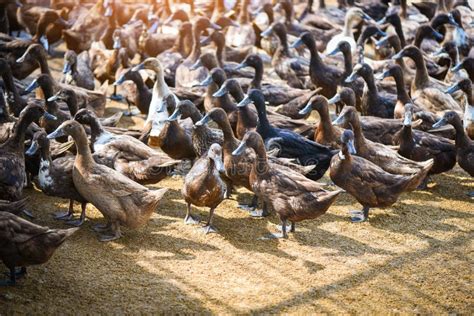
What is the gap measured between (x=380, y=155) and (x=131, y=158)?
9.68 feet

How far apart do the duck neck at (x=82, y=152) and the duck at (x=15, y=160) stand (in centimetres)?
62

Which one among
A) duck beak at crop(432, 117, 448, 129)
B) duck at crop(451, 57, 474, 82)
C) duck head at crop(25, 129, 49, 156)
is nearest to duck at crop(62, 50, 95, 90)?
duck head at crop(25, 129, 49, 156)

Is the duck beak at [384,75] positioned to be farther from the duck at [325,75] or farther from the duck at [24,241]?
the duck at [24,241]

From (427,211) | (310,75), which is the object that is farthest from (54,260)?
(310,75)

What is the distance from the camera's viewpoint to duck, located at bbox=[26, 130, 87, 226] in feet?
24.6

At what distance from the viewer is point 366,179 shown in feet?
26.0

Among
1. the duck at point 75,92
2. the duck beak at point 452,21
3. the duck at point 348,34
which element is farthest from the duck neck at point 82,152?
the duck beak at point 452,21

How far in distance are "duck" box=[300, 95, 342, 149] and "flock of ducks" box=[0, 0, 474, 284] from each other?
2 cm

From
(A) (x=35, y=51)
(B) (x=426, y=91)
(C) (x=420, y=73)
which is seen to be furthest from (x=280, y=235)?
(A) (x=35, y=51)

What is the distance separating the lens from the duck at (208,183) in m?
7.48

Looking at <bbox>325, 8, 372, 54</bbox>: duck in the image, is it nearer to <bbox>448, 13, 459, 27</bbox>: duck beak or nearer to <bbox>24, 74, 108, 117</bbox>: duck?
<bbox>448, 13, 459, 27</bbox>: duck beak

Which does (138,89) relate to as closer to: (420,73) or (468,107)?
(420,73)

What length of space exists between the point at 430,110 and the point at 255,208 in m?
3.78

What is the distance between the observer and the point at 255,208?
845 cm
